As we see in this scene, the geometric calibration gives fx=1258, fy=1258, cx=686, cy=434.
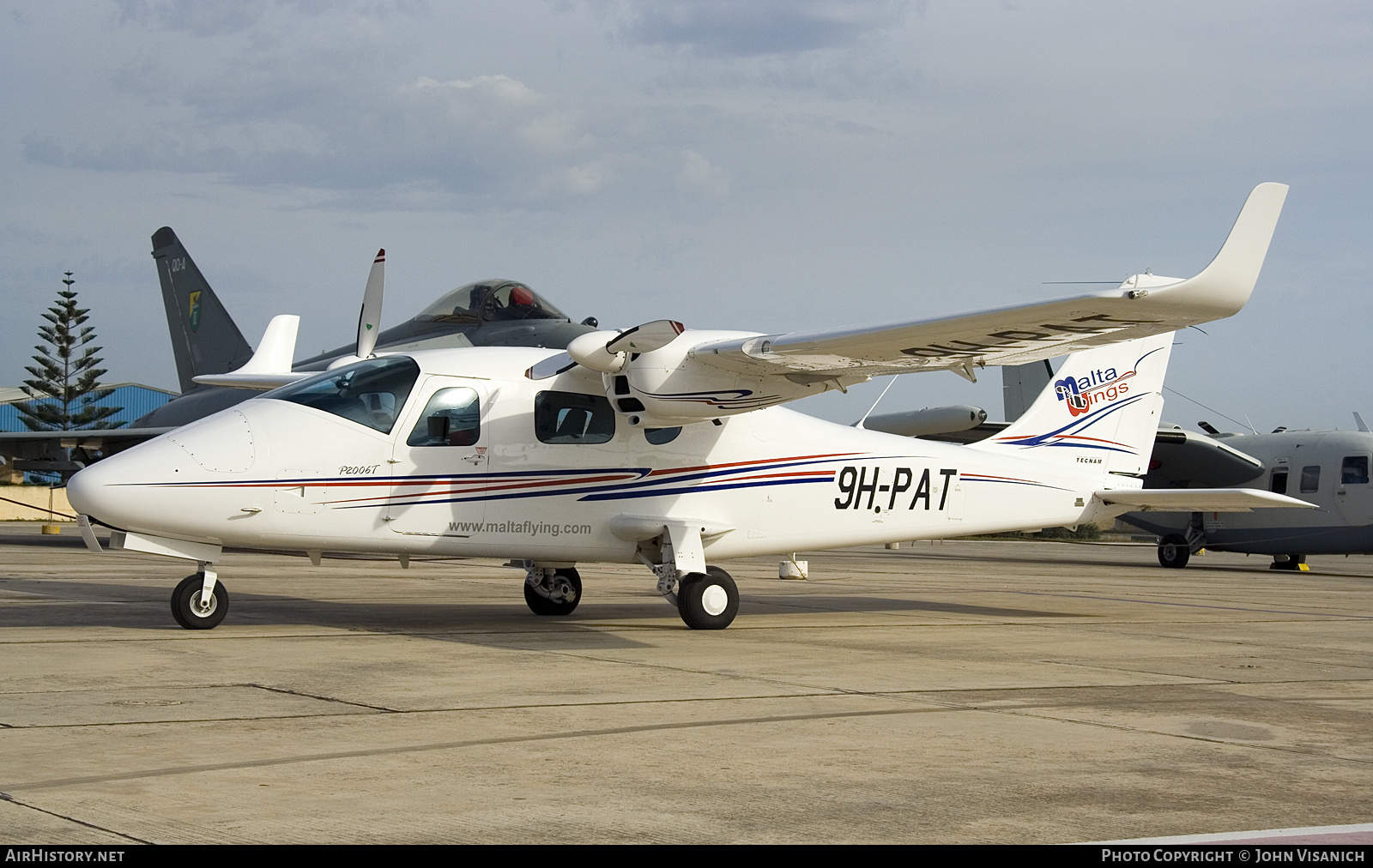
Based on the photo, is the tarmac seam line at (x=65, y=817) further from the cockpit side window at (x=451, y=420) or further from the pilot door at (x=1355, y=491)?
the pilot door at (x=1355, y=491)

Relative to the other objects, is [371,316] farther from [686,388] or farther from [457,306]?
[457,306]

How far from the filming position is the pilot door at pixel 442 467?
10.4 metres

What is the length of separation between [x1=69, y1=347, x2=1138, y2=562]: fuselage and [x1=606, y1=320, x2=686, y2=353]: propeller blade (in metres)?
0.86

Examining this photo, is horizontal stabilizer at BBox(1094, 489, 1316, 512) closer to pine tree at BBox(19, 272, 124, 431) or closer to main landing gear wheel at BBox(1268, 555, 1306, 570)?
main landing gear wheel at BBox(1268, 555, 1306, 570)

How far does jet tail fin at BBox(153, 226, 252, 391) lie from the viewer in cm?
2784

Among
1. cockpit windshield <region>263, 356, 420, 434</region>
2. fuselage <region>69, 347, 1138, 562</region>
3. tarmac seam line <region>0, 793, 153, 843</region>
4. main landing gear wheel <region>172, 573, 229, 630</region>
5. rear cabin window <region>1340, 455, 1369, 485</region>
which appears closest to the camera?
tarmac seam line <region>0, 793, 153, 843</region>

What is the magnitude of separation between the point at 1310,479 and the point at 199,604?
1025 inches

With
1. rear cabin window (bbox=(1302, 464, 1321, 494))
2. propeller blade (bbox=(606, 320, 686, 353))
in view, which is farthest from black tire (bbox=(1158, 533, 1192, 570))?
A: propeller blade (bbox=(606, 320, 686, 353))

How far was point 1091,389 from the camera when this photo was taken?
14.3m

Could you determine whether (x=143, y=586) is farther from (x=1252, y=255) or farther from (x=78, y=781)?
(x=1252, y=255)

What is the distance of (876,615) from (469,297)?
991 cm

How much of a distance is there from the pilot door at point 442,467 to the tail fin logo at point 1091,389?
688 cm

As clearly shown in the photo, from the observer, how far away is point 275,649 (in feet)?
29.9

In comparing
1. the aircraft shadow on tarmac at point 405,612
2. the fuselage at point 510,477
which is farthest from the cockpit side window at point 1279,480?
the fuselage at point 510,477
